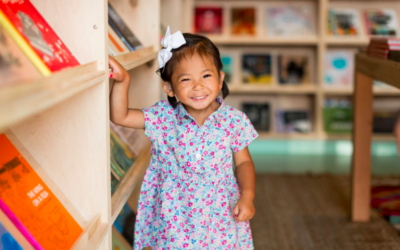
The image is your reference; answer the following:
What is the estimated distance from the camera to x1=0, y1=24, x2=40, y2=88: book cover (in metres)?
0.74

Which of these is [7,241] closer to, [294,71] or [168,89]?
[168,89]

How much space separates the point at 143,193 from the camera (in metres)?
1.51

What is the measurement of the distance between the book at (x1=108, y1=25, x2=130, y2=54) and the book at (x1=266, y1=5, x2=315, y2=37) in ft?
8.17

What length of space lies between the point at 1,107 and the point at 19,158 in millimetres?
603

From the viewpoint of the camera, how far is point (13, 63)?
2.71ft

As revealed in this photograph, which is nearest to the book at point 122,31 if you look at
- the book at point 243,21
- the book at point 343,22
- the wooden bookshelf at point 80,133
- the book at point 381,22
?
the wooden bookshelf at point 80,133

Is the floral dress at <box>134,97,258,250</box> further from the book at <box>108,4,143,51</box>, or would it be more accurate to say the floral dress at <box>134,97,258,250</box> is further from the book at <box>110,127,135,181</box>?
the book at <box>108,4,143,51</box>

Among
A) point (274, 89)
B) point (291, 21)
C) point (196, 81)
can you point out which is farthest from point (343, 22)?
point (196, 81)

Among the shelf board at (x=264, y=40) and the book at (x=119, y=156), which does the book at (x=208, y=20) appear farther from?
the book at (x=119, y=156)

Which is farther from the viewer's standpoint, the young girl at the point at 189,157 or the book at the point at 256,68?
the book at the point at 256,68

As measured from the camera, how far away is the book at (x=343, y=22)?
395cm

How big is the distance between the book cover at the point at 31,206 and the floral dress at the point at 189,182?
13.1 inches

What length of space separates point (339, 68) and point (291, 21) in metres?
0.58

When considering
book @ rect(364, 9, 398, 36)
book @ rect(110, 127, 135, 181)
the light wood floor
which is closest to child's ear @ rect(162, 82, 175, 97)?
book @ rect(110, 127, 135, 181)
